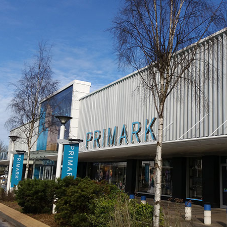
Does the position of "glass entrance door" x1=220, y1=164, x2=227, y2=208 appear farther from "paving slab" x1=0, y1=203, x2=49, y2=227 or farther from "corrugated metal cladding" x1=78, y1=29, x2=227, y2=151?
"paving slab" x1=0, y1=203, x2=49, y2=227

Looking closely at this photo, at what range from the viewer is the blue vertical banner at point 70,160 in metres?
12.8

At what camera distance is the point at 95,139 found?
89.0 feet

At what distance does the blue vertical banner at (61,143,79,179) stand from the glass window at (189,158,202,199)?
9.68m

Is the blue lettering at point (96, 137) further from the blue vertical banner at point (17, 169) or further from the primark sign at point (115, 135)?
the blue vertical banner at point (17, 169)

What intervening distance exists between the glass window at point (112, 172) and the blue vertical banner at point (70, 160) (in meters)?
13.9

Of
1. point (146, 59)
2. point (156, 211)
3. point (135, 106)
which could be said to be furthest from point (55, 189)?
point (135, 106)

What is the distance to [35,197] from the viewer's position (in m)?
12.5

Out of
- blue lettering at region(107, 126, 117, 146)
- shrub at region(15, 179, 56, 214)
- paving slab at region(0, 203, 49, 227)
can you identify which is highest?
blue lettering at region(107, 126, 117, 146)

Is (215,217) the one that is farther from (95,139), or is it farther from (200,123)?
(95,139)

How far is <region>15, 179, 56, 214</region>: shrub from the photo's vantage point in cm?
1251

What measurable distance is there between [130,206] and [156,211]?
1.13 meters

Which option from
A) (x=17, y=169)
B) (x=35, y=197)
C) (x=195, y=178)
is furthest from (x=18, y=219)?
(x=195, y=178)

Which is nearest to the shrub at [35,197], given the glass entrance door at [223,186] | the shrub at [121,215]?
the shrub at [121,215]

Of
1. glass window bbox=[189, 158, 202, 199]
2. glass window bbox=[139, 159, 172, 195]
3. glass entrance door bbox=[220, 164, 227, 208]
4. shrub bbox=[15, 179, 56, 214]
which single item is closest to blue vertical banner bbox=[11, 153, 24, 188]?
shrub bbox=[15, 179, 56, 214]
